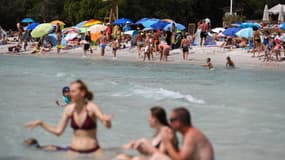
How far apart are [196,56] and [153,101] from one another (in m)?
13.6

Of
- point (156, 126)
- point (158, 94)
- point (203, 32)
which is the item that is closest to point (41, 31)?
point (203, 32)

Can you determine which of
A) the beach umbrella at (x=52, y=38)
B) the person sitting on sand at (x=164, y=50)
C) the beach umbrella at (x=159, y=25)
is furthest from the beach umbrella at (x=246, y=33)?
the beach umbrella at (x=52, y=38)

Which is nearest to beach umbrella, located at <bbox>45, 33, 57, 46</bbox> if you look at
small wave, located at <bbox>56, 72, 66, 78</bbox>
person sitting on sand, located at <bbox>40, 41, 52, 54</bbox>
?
person sitting on sand, located at <bbox>40, 41, 52, 54</bbox>

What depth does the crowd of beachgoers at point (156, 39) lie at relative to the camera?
24922 millimetres

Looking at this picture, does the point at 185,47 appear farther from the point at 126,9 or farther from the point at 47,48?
the point at 126,9

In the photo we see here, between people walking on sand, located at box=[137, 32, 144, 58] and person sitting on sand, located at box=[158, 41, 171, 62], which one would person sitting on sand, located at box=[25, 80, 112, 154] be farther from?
people walking on sand, located at box=[137, 32, 144, 58]

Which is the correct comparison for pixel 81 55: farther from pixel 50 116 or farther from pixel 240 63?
pixel 50 116

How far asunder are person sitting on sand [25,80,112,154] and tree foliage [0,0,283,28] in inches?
1440

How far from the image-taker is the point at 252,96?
14.3 metres

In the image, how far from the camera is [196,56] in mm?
26578

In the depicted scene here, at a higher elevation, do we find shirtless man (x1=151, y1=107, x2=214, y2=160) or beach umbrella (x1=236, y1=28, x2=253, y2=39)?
beach umbrella (x1=236, y1=28, x2=253, y2=39)

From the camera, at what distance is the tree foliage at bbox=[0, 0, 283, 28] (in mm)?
44156

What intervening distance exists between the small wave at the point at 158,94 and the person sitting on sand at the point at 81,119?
7030 millimetres

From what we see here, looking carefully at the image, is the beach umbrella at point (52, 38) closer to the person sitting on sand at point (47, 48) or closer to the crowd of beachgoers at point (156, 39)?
the crowd of beachgoers at point (156, 39)
